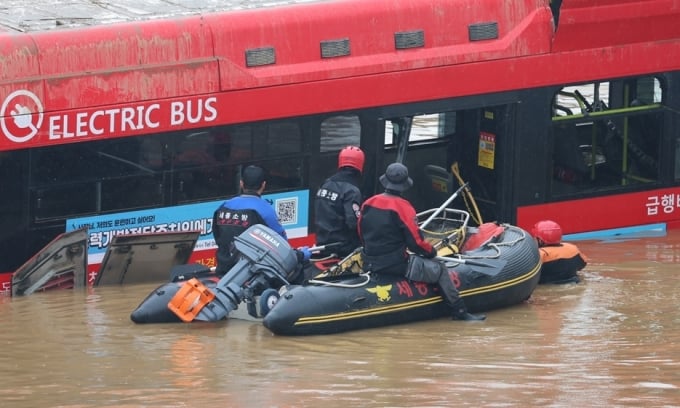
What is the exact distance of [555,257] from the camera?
43.6 ft

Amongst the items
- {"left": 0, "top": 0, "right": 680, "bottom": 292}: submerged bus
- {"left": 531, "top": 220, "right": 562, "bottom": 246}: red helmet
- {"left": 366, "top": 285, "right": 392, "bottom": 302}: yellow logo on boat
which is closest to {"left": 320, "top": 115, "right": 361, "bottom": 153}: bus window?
{"left": 0, "top": 0, "right": 680, "bottom": 292}: submerged bus

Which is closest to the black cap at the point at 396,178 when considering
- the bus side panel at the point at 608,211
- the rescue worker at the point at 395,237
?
the rescue worker at the point at 395,237

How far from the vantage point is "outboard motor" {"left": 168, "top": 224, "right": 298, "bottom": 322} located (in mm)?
11336

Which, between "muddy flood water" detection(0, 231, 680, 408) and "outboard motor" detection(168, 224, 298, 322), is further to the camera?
"outboard motor" detection(168, 224, 298, 322)

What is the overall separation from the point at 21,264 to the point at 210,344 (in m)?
2.71

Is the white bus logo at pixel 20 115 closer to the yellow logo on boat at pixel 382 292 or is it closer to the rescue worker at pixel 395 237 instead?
the rescue worker at pixel 395 237

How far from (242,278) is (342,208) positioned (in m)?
1.19

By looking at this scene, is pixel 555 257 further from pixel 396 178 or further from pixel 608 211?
pixel 396 178

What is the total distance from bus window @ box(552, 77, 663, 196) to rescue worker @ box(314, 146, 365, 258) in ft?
11.8

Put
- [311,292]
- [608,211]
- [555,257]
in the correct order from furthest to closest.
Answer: [608,211]
[555,257]
[311,292]

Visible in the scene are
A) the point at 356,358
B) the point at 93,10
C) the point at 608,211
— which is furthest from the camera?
the point at 608,211

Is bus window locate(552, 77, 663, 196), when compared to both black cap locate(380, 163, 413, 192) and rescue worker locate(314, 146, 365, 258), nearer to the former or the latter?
rescue worker locate(314, 146, 365, 258)

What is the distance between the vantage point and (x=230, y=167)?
536 inches

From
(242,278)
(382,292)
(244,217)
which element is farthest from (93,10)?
(382,292)
